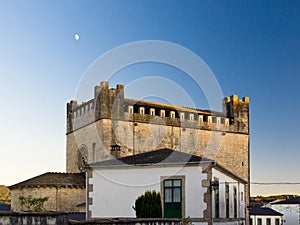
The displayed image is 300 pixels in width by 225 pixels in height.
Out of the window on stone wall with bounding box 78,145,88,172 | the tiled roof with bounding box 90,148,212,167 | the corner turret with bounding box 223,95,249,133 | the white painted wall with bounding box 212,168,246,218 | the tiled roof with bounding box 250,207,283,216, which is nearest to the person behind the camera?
the tiled roof with bounding box 90,148,212,167

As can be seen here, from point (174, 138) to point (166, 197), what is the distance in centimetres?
2744

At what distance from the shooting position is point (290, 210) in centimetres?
6400

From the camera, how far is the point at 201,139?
50438mm

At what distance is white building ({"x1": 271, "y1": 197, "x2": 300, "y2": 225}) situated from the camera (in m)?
61.2

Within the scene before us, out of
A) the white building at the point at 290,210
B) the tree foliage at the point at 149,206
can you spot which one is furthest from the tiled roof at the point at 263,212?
the tree foliage at the point at 149,206

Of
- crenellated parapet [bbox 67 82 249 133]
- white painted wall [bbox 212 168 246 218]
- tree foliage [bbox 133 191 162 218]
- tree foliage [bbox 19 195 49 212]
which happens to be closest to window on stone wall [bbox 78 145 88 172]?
crenellated parapet [bbox 67 82 249 133]

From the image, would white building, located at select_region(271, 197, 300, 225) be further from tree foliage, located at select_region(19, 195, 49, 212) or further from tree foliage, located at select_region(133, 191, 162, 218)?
tree foliage, located at select_region(133, 191, 162, 218)

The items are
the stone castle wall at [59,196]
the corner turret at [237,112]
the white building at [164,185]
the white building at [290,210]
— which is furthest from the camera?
the white building at [290,210]

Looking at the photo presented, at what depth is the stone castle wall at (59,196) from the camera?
37469 millimetres

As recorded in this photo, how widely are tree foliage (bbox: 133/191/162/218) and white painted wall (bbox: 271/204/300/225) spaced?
4550 cm

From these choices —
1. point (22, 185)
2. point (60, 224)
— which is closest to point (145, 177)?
point (60, 224)

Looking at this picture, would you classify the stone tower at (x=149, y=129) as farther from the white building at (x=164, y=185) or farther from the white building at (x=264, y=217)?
the white building at (x=164, y=185)

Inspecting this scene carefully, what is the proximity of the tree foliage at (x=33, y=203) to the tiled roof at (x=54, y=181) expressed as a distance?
1.44 meters

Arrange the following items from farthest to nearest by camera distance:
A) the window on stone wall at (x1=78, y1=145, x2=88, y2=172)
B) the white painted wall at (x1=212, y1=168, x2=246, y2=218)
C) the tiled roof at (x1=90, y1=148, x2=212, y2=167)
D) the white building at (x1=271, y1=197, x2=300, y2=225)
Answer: the white building at (x1=271, y1=197, x2=300, y2=225) < the window on stone wall at (x1=78, y1=145, x2=88, y2=172) < the white painted wall at (x1=212, y1=168, x2=246, y2=218) < the tiled roof at (x1=90, y1=148, x2=212, y2=167)
